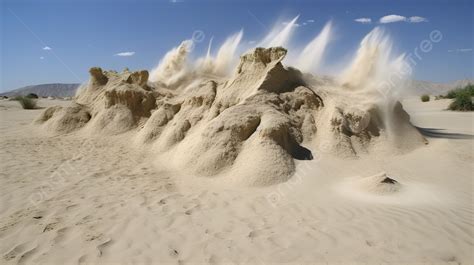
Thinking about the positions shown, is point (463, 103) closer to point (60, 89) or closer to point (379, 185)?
point (379, 185)

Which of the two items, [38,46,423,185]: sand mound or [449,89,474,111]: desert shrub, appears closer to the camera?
[38,46,423,185]: sand mound

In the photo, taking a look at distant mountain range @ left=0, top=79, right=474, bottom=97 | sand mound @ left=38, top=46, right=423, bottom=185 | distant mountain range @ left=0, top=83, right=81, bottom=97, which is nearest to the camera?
sand mound @ left=38, top=46, right=423, bottom=185

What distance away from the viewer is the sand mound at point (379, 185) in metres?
4.51

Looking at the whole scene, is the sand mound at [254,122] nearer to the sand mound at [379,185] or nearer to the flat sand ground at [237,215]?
the flat sand ground at [237,215]

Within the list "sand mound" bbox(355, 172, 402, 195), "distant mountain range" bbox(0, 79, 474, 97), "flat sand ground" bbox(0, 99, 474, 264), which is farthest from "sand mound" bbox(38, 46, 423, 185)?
"distant mountain range" bbox(0, 79, 474, 97)

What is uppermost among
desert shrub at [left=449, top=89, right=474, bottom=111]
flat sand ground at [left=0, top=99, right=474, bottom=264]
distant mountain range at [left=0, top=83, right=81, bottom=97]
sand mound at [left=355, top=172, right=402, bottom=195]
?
distant mountain range at [left=0, top=83, right=81, bottom=97]

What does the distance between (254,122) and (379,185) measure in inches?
83.7

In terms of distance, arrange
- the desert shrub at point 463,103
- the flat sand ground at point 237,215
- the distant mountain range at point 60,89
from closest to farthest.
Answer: the flat sand ground at point 237,215
the desert shrub at point 463,103
the distant mountain range at point 60,89

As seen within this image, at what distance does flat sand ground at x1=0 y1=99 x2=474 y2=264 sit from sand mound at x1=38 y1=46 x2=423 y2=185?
13.9 inches

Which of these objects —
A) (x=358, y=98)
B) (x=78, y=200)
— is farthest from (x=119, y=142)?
(x=358, y=98)

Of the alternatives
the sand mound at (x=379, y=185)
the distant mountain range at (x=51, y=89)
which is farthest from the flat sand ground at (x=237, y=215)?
the distant mountain range at (x=51, y=89)

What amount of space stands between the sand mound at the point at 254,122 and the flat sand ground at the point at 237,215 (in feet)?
1.15

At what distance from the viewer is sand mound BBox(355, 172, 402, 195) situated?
14.8 feet

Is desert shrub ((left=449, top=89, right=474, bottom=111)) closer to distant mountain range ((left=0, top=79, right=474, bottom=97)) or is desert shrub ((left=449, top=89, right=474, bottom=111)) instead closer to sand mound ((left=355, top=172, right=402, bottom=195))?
sand mound ((left=355, top=172, right=402, bottom=195))
